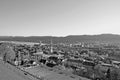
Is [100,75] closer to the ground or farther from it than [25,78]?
closer to the ground

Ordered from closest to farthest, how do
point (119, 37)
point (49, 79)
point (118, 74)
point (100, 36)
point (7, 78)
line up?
point (7, 78), point (49, 79), point (118, 74), point (119, 37), point (100, 36)

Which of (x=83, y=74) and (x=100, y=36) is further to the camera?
(x=100, y=36)

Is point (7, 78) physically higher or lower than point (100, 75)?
higher

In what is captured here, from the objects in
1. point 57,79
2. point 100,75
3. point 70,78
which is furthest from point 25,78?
point 100,75

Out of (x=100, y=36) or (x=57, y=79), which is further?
(x=100, y=36)

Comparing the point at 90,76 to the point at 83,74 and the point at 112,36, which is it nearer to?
the point at 83,74

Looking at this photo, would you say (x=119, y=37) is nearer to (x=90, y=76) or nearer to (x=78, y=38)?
(x=78, y=38)

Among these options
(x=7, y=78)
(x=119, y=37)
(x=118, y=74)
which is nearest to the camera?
(x=7, y=78)

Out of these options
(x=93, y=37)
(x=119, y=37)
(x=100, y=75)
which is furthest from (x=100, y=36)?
(x=100, y=75)

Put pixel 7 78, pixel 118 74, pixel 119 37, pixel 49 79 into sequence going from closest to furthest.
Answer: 1. pixel 7 78
2. pixel 49 79
3. pixel 118 74
4. pixel 119 37
